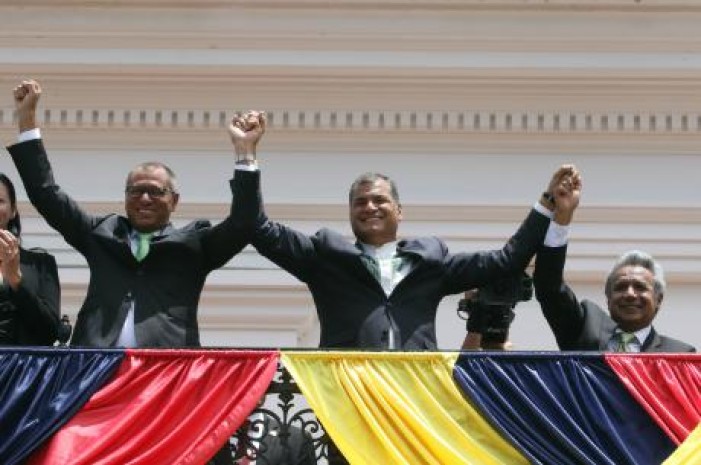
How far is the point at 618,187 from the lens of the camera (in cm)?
1025

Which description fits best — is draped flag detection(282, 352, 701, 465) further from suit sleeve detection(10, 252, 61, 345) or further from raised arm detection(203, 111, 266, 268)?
suit sleeve detection(10, 252, 61, 345)

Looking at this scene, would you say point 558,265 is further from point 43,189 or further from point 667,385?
point 43,189

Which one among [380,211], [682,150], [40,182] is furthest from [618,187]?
[40,182]

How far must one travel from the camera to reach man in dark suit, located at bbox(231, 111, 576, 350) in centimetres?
659

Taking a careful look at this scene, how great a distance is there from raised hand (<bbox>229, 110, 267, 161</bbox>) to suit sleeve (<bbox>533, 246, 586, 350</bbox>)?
1.08 m

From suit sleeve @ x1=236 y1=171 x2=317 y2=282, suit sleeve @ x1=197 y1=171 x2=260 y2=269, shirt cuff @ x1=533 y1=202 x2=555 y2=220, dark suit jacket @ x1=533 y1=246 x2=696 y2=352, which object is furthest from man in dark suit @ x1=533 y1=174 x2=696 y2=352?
suit sleeve @ x1=197 y1=171 x2=260 y2=269

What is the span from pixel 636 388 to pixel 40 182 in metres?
2.19

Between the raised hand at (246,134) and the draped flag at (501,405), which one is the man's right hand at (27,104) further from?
the draped flag at (501,405)

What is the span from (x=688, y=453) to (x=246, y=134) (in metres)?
1.86

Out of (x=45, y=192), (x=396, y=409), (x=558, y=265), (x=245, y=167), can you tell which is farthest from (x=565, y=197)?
→ (x=45, y=192)

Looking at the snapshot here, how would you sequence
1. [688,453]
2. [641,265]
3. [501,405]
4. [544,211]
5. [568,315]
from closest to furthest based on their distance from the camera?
[688,453] → [501,405] → [544,211] → [568,315] → [641,265]

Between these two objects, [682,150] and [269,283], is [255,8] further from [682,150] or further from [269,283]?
[682,150]

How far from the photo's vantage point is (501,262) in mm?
6691

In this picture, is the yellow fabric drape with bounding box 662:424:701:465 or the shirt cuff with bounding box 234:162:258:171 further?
the shirt cuff with bounding box 234:162:258:171
